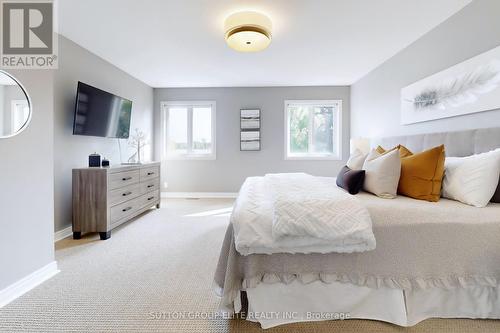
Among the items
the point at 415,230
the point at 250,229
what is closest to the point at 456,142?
the point at 415,230

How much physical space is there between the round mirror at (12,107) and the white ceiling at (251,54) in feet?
3.48

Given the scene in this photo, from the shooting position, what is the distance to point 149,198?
12.4 feet

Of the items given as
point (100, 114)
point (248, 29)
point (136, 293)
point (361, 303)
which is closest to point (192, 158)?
point (100, 114)

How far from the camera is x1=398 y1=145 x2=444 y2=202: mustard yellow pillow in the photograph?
1711 mm

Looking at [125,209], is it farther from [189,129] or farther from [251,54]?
[251,54]

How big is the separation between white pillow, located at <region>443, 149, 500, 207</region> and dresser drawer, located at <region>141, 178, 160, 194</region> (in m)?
3.66

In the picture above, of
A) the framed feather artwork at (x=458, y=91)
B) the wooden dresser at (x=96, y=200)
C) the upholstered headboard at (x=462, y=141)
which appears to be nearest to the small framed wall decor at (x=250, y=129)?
the wooden dresser at (x=96, y=200)

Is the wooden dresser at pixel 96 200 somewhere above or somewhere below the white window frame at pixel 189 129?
below

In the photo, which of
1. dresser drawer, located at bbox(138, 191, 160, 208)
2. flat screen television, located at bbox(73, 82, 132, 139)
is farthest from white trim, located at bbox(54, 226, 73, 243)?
flat screen television, located at bbox(73, 82, 132, 139)

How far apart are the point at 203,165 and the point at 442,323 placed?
4.41 meters

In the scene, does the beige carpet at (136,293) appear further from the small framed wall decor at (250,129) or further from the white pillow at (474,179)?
the small framed wall decor at (250,129)

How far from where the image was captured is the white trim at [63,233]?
2.67 metres

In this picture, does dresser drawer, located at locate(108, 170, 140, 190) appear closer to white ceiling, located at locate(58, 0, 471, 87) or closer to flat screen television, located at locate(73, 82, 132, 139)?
flat screen television, located at locate(73, 82, 132, 139)

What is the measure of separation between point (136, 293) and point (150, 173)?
95.9 inches
